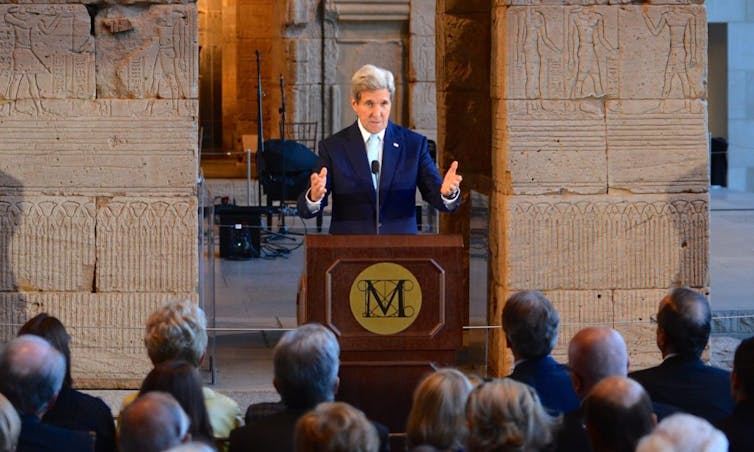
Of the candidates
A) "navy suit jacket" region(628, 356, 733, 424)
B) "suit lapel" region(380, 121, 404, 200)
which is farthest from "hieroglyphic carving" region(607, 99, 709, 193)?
"navy suit jacket" region(628, 356, 733, 424)

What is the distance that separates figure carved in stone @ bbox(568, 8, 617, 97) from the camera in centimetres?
849

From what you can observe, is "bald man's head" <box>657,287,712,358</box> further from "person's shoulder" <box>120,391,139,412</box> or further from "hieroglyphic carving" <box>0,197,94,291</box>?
"hieroglyphic carving" <box>0,197,94,291</box>

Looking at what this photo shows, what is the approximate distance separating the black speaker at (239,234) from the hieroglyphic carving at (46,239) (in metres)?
5.47

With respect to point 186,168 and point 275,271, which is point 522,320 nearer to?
point 186,168

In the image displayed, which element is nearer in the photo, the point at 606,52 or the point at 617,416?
the point at 617,416

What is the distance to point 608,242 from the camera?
8.54m

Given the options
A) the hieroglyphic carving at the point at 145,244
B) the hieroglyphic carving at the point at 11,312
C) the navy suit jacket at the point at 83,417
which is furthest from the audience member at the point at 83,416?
the hieroglyphic carving at the point at 11,312

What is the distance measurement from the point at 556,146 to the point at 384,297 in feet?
8.59

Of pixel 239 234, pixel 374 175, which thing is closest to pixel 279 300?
pixel 239 234

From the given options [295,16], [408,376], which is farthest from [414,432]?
[295,16]

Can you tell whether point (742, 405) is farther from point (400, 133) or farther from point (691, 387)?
point (400, 133)

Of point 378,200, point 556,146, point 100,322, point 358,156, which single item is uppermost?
point 556,146

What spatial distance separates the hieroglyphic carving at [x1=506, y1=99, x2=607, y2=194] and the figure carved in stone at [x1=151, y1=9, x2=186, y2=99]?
1980 millimetres

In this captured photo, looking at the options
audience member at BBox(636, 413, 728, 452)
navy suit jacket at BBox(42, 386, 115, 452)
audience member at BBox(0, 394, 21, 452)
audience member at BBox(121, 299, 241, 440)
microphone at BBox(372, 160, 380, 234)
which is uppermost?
microphone at BBox(372, 160, 380, 234)
